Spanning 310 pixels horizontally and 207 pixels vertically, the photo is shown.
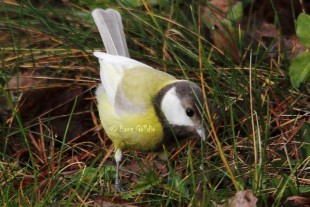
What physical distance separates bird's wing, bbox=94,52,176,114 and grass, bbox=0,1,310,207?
17cm

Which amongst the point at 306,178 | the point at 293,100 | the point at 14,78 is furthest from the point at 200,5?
the point at 306,178

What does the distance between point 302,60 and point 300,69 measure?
40 mm

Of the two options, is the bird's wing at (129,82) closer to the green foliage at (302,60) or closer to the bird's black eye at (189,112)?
the bird's black eye at (189,112)

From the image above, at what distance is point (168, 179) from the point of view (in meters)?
3.15

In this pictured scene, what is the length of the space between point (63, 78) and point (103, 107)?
24.3 inches

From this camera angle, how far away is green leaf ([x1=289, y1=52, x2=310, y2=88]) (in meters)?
3.39

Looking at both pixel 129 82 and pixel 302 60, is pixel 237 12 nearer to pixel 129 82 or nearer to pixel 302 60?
pixel 302 60

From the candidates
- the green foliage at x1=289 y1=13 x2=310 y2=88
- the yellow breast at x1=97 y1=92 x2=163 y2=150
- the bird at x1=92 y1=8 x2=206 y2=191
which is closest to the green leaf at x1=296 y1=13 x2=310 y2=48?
the green foliage at x1=289 y1=13 x2=310 y2=88

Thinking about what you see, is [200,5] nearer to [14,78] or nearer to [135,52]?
[135,52]

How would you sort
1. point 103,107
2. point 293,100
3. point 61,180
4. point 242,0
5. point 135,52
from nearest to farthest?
point 61,180, point 103,107, point 293,100, point 135,52, point 242,0

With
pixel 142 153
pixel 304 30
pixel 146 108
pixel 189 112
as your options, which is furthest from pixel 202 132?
pixel 304 30

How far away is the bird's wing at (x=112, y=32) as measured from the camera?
364 cm

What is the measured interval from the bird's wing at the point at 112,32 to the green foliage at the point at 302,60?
0.79 meters

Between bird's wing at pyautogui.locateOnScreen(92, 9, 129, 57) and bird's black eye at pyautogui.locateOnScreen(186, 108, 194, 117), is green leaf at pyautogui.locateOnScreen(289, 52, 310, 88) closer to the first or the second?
bird's black eye at pyautogui.locateOnScreen(186, 108, 194, 117)
